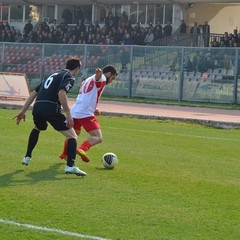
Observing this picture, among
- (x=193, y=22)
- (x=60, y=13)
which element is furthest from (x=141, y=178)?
(x=60, y=13)

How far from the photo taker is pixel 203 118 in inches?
946

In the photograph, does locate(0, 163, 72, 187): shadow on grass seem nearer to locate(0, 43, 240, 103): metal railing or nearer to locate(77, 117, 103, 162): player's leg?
locate(77, 117, 103, 162): player's leg

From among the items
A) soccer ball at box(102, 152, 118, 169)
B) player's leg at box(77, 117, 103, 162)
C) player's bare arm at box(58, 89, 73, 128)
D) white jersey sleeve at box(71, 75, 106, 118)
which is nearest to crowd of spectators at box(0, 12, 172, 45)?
white jersey sleeve at box(71, 75, 106, 118)

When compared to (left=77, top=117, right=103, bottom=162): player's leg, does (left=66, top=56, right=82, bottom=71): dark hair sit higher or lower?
higher

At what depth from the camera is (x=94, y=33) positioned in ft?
150

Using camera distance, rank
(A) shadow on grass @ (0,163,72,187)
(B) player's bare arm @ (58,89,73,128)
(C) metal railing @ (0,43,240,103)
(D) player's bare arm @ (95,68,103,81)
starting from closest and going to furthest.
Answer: (A) shadow on grass @ (0,163,72,187) < (B) player's bare arm @ (58,89,73,128) < (D) player's bare arm @ (95,68,103,81) < (C) metal railing @ (0,43,240,103)

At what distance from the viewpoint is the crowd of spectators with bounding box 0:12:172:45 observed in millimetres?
43312

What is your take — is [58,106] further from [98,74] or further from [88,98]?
[88,98]

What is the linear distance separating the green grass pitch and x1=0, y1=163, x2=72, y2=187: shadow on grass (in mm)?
13

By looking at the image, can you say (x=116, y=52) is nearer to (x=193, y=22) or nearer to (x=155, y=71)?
(x=155, y=71)

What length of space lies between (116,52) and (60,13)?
19.7m

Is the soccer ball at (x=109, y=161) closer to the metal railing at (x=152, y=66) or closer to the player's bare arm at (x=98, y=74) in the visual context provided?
the player's bare arm at (x=98, y=74)

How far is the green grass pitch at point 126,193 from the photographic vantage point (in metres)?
7.71

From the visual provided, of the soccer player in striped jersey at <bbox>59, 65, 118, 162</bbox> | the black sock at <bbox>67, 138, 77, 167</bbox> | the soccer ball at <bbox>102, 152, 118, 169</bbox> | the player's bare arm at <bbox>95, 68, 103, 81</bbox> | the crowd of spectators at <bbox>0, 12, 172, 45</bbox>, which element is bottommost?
the soccer ball at <bbox>102, 152, 118, 169</bbox>
